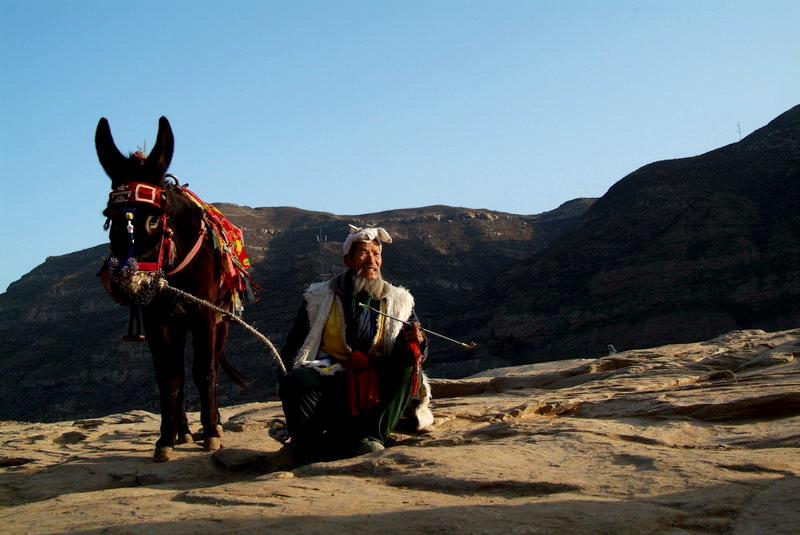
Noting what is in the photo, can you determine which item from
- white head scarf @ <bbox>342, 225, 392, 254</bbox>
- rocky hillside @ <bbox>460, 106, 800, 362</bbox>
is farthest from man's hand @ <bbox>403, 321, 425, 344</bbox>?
rocky hillside @ <bbox>460, 106, 800, 362</bbox>

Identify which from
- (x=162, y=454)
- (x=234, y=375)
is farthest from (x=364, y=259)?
(x=234, y=375)

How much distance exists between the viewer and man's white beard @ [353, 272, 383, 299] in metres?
4.97

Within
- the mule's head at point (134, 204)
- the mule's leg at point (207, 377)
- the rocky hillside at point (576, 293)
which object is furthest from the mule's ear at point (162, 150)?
the rocky hillside at point (576, 293)

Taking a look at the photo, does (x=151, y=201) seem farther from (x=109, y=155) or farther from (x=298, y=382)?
(x=298, y=382)

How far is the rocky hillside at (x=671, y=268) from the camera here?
39.1m

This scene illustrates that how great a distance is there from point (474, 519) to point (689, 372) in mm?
5753

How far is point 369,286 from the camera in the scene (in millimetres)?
4992

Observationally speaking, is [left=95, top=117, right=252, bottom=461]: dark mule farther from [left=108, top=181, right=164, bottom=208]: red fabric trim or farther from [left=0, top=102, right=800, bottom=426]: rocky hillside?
[left=0, top=102, right=800, bottom=426]: rocky hillside

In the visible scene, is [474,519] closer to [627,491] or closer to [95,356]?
[627,491]

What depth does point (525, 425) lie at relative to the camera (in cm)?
505

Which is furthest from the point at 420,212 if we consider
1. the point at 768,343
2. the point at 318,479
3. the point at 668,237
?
→ the point at 318,479

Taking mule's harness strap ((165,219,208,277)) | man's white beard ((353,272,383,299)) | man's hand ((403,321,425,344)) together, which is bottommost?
man's hand ((403,321,425,344))

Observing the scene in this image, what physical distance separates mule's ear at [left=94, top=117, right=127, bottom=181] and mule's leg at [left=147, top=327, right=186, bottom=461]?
120 cm

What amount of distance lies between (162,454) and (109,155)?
2191 mm
